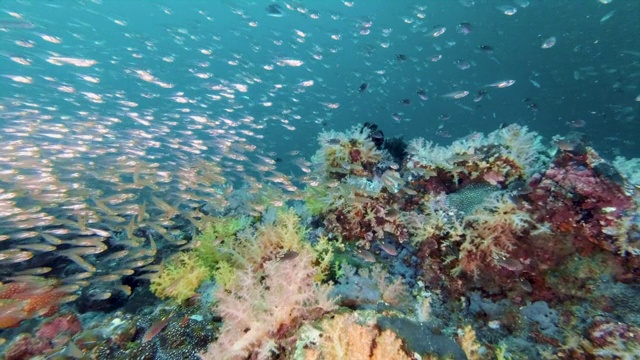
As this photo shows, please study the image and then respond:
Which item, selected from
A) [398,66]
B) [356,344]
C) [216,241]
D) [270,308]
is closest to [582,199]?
[356,344]

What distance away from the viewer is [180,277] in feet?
18.8

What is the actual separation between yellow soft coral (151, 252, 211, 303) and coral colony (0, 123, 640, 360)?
33 mm

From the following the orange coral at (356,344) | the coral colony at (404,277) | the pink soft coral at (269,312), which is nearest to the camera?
the orange coral at (356,344)

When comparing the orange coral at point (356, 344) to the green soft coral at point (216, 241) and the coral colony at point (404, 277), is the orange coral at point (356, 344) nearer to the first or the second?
the coral colony at point (404, 277)

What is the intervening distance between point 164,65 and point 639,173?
93394 millimetres

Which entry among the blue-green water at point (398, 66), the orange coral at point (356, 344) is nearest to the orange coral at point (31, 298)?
the orange coral at point (356, 344)

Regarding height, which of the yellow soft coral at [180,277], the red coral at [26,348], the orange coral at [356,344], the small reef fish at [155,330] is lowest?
the red coral at [26,348]

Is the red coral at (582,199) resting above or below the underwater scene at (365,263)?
above

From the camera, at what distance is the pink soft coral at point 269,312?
3.73 metres

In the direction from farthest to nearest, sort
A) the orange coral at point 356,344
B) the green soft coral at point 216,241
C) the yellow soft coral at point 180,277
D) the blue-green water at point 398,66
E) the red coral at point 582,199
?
1. the blue-green water at point 398,66
2. the green soft coral at point 216,241
3. the yellow soft coral at point 180,277
4. the red coral at point 582,199
5. the orange coral at point 356,344

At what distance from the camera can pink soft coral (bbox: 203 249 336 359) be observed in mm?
3732

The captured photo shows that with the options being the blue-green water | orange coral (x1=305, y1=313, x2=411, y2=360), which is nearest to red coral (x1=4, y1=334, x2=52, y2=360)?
orange coral (x1=305, y1=313, x2=411, y2=360)

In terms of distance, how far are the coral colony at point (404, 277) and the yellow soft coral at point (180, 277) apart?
33 millimetres

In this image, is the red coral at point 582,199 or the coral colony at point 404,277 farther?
the red coral at point 582,199
